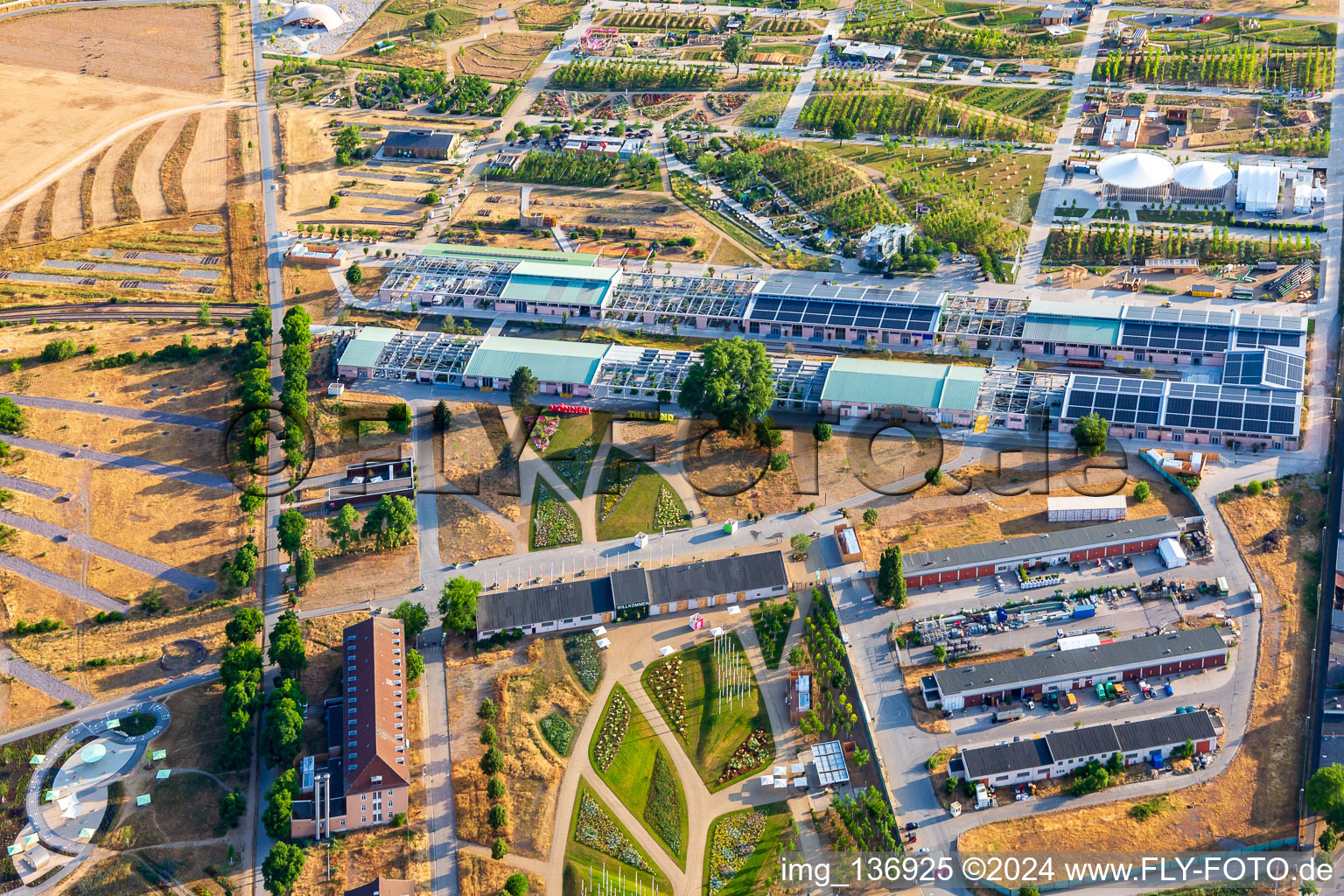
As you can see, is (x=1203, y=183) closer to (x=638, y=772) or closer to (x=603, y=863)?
(x=638, y=772)

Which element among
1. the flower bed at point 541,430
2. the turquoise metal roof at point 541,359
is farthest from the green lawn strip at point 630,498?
the turquoise metal roof at point 541,359

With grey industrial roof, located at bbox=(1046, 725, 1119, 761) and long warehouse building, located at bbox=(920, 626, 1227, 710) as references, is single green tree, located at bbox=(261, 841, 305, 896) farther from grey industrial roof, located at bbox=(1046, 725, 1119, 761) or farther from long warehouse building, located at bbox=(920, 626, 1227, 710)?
grey industrial roof, located at bbox=(1046, 725, 1119, 761)

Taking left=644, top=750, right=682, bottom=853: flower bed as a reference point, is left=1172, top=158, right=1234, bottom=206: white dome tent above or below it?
above

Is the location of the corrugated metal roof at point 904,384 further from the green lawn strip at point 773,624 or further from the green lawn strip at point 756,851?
the green lawn strip at point 756,851

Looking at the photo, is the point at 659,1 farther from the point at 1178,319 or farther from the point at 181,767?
the point at 181,767

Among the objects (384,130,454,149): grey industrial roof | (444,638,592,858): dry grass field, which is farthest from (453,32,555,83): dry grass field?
(444,638,592,858): dry grass field

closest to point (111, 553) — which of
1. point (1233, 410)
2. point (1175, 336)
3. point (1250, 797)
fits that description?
point (1250, 797)
